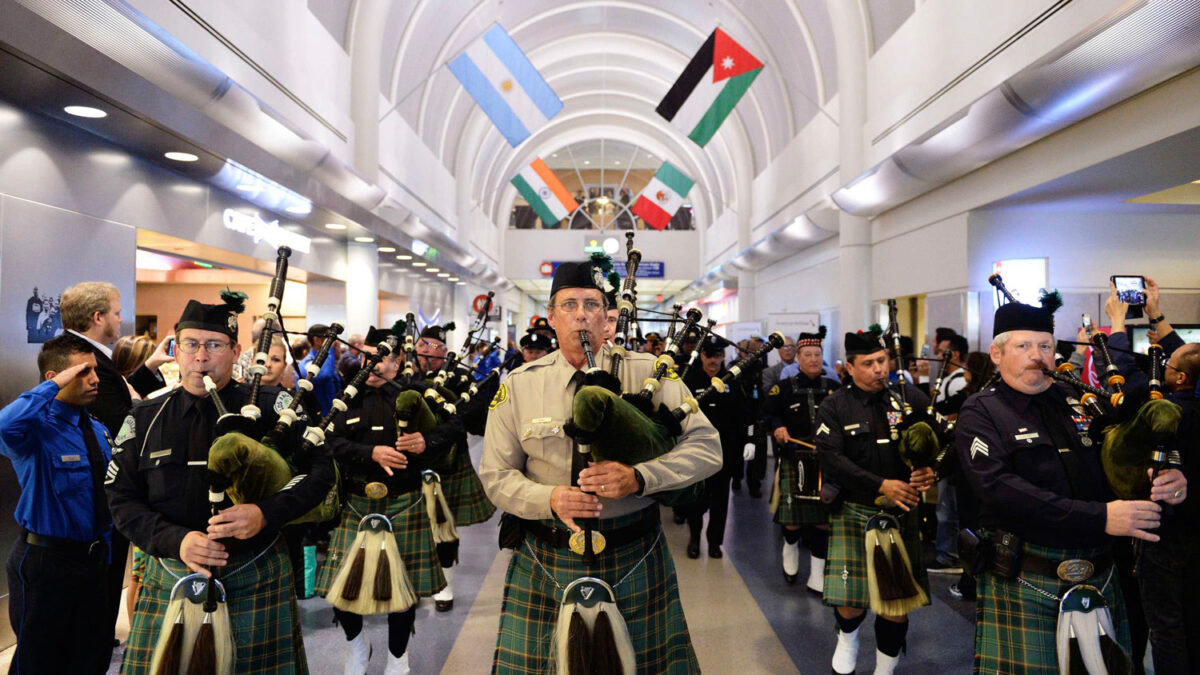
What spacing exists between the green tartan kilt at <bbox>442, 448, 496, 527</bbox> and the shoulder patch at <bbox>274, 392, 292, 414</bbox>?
2.12m

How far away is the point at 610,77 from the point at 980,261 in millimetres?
13462

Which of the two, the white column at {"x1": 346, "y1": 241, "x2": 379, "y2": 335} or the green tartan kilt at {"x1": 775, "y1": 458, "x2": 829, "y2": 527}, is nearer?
the green tartan kilt at {"x1": 775, "y1": 458, "x2": 829, "y2": 527}

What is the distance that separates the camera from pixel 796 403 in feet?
15.9

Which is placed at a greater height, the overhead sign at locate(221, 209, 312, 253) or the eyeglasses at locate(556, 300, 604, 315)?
the overhead sign at locate(221, 209, 312, 253)

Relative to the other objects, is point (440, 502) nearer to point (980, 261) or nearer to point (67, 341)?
point (67, 341)

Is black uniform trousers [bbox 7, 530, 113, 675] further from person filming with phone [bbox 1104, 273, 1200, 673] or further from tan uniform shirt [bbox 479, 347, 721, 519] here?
person filming with phone [bbox 1104, 273, 1200, 673]

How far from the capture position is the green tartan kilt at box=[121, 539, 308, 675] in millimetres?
2027

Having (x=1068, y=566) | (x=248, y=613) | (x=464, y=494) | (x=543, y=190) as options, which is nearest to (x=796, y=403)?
(x=464, y=494)

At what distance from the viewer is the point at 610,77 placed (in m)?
17.8

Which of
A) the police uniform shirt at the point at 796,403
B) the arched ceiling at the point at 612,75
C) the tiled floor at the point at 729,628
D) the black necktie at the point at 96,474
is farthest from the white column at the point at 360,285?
the black necktie at the point at 96,474

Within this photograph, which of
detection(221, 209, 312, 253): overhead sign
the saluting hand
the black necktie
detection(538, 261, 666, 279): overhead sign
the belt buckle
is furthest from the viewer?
detection(538, 261, 666, 279): overhead sign

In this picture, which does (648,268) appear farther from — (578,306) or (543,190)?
(578,306)

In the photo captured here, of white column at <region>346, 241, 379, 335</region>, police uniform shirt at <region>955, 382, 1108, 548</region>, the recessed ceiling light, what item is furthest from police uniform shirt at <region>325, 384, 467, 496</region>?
white column at <region>346, 241, 379, 335</region>

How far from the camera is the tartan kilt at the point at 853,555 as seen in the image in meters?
3.12
